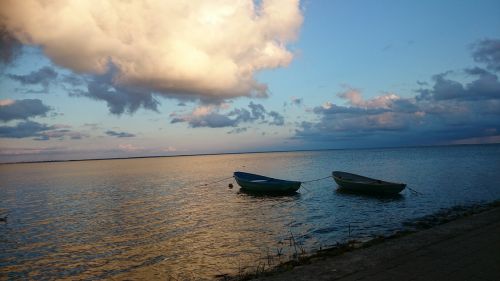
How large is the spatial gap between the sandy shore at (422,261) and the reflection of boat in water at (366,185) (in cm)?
2314

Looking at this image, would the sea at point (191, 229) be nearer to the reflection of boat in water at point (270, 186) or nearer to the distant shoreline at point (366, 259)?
the reflection of boat in water at point (270, 186)

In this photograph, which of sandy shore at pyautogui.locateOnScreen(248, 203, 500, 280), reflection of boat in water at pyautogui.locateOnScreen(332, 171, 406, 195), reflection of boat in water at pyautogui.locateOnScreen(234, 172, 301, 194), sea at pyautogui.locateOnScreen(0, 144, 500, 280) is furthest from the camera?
reflection of boat in water at pyautogui.locateOnScreen(234, 172, 301, 194)

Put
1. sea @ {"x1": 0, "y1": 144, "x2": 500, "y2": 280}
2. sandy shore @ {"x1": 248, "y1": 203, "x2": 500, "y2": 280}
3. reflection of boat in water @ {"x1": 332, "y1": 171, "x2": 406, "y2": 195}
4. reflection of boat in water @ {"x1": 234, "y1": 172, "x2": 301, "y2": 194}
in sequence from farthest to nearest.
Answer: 1. reflection of boat in water @ {"x1": 234, "y1": 172, "x2": 301, "y2": 194}
2. reflection of boat in water @ {"x1": 332, "y1": 171, "x2": 406, "y2": 195}
3. sea @ {"x1": 0, "y1": 144, "x2": 500, "y2": 280}
4. sandy shore @ {"x1": 248, "y1": 203, "x2": 500, "y2": 280}

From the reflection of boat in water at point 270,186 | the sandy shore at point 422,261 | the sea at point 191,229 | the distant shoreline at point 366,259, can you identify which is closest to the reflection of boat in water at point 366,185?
the sea at point 191,229

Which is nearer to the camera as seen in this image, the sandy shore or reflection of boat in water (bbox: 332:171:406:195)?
the sandy shore

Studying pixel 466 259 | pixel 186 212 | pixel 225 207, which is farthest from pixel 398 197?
pixel 466 259

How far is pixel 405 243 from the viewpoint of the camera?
11.3m

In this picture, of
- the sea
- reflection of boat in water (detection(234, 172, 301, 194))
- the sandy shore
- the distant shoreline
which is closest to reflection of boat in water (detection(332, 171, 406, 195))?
the sea

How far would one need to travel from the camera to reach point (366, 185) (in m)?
36.8

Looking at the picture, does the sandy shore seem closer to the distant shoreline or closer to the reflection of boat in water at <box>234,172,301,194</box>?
the distant shoreline

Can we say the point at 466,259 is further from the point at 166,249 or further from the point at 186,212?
the point at 186,212

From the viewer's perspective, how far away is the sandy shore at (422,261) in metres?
8.12

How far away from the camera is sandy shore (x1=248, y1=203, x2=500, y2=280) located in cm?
812

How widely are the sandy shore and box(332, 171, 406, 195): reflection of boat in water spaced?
75.9ft
